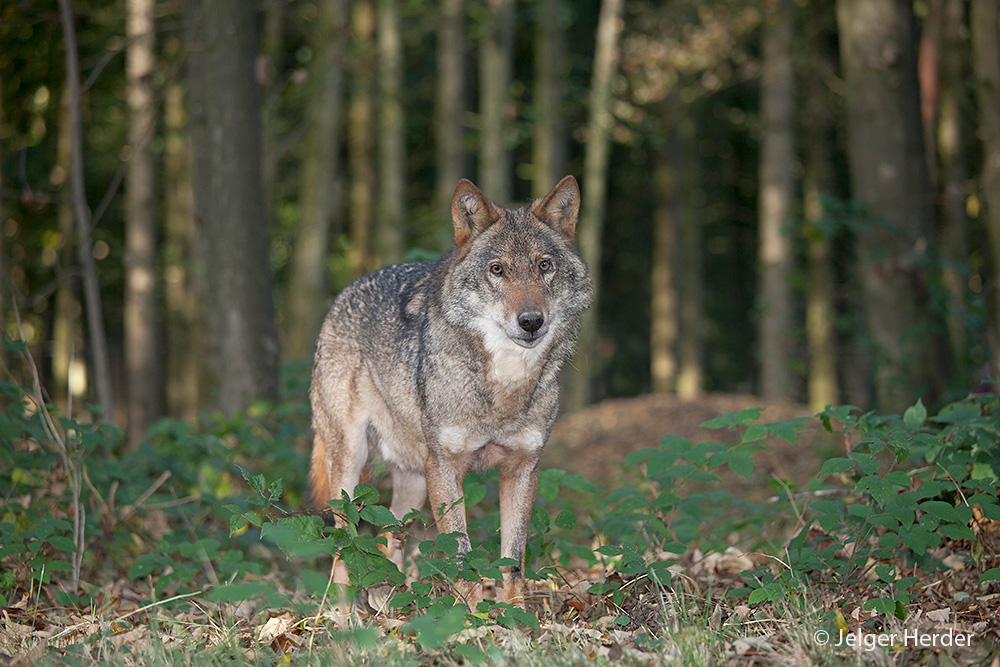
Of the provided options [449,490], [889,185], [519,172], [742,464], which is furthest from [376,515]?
[519,172]

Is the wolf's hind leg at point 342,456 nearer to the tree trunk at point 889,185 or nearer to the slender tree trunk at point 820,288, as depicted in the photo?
the tree trunk at point 889,185

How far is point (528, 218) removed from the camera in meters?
5.19

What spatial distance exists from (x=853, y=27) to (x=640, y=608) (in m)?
7.26

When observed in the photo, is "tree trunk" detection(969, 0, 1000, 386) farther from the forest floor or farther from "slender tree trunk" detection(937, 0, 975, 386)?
the forest floor

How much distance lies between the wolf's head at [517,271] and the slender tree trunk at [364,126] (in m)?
12.0

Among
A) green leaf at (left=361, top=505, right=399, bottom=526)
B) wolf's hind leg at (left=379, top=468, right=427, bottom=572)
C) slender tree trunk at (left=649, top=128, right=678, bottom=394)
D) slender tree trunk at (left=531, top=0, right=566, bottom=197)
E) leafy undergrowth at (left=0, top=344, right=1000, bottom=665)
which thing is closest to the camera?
leafy undergrowth at (left=0, top=344, right=1000, bottom=665)

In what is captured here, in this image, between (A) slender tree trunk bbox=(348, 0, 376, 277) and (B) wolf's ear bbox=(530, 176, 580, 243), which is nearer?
(B) wolf's ear bbox=(530, 176, 580, 243)

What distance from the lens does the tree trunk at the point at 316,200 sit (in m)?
14.5

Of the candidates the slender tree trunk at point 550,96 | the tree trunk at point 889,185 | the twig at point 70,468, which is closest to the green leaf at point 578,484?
the twig at point 70,468

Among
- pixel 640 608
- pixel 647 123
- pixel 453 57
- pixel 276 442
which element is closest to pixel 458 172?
pixel 453 57

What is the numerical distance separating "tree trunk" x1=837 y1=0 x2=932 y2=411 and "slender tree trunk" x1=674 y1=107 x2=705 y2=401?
1446 cm

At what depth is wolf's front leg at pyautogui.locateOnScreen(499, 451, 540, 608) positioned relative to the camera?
4.76 meters

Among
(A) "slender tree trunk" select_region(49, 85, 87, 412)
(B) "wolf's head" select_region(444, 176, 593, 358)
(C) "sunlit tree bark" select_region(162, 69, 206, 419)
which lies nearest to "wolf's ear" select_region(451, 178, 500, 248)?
(B) "wolf's head" select_region(444, 176, 593, 358)

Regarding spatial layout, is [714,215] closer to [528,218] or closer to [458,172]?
[458,172]
